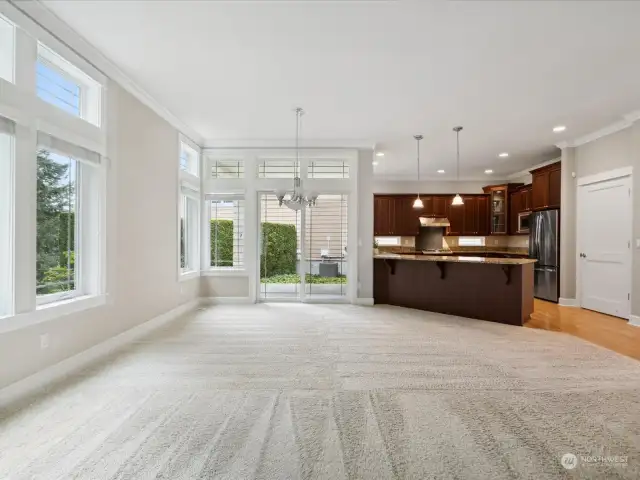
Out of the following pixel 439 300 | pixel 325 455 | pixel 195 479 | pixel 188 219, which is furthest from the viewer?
pixel 188 219

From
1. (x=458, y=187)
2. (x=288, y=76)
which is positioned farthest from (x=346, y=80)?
(x=458, y=187)

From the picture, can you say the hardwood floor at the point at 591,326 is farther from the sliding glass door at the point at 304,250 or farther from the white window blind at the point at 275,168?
the white window blind at the point at 275,168

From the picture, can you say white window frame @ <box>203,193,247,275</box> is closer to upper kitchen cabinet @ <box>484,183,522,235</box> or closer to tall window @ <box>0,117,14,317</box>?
tall window @ <box>0,117,14,317</box>

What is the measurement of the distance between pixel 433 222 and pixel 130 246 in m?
7.34

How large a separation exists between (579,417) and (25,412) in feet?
12.1

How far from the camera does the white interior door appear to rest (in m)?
5.44

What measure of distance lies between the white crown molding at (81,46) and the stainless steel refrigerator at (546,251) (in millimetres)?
7057

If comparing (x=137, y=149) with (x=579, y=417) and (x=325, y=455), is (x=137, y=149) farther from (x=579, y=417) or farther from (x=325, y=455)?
(x=579, y=417)

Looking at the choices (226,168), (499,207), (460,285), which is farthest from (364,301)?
(499,207)

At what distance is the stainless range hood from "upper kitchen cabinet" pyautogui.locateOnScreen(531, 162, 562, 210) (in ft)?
6.81

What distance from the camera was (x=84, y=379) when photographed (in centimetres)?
297

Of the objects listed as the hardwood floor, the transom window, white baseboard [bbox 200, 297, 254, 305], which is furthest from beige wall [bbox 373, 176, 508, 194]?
the transom window

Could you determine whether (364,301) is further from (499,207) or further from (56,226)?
(499,207)

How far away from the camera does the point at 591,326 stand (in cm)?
502
